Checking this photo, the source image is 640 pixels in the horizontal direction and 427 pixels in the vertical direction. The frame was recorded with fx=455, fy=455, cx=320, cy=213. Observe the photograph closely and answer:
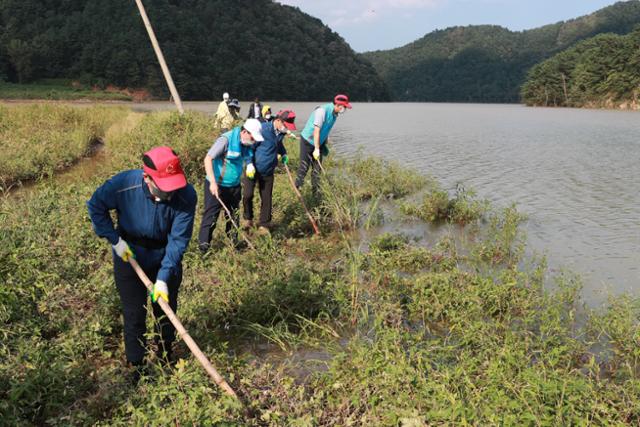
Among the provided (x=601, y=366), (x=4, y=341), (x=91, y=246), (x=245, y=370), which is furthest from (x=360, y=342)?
(x=91, y=246)

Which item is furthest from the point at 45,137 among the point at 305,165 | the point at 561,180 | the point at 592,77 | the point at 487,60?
the point at 487,60

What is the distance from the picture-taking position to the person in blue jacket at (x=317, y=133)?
7.91 meters

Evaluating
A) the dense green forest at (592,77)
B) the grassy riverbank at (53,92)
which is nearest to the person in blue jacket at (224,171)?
the grassy riverbank at (53,92)

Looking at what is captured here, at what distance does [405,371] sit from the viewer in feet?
10.8

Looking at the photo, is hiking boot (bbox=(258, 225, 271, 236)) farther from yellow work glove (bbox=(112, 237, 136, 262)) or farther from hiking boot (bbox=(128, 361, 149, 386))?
yellow work glove (bbox=(112, 237, 136, 262))

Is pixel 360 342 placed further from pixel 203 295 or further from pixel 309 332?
pixel 203 295

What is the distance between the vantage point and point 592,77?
6253 centimetres

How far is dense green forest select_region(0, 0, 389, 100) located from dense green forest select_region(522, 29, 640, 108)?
45.2 metres

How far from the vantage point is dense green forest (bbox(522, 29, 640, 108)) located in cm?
5678

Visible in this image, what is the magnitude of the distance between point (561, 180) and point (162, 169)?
1319 centimetres

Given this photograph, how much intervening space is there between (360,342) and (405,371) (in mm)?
569

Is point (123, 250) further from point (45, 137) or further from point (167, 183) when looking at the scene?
point (45, 137)

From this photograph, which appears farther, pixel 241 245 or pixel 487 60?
pixel 487 60

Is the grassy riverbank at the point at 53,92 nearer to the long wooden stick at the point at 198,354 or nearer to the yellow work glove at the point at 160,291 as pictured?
the yellow work glove at the point at 160,291
